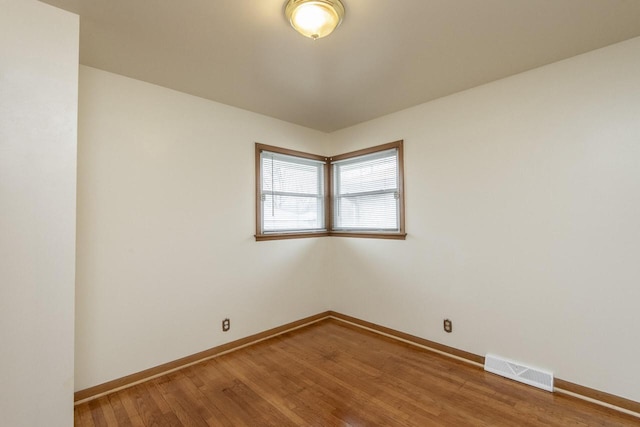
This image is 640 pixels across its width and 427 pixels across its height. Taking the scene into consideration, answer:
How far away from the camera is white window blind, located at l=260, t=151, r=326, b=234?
3.32 m

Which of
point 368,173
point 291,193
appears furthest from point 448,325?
point 291,193

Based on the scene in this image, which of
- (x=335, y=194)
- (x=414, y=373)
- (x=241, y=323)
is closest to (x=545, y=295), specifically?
(x=414, y=373)

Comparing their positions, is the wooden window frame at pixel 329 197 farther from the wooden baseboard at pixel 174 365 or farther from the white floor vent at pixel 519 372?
the white floor vent at pixel 519 372

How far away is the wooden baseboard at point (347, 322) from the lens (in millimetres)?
2008

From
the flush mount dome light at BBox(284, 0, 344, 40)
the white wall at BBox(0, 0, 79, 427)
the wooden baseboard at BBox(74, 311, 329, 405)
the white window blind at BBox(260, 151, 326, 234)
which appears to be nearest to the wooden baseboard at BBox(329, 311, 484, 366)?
the wooden baseboard at BBox(74, 311, 329, 405)

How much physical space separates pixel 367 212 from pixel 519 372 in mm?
2045

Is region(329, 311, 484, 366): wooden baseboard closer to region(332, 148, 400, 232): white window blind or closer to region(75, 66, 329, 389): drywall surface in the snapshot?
region(75, 66, 329, 389): drywall surface

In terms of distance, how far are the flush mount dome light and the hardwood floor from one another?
245 centimetres

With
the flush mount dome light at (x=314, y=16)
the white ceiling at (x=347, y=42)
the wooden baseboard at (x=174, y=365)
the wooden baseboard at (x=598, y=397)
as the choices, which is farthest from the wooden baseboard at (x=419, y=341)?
the flush mount dome light at (x=314, y=16)

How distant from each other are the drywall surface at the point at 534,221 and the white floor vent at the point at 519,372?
6 cm

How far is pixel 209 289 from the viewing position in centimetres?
279

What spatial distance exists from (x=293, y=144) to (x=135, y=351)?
8.58ft

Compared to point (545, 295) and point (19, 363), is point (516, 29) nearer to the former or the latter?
point (545, 295)

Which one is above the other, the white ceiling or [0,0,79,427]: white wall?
the white ceiling
